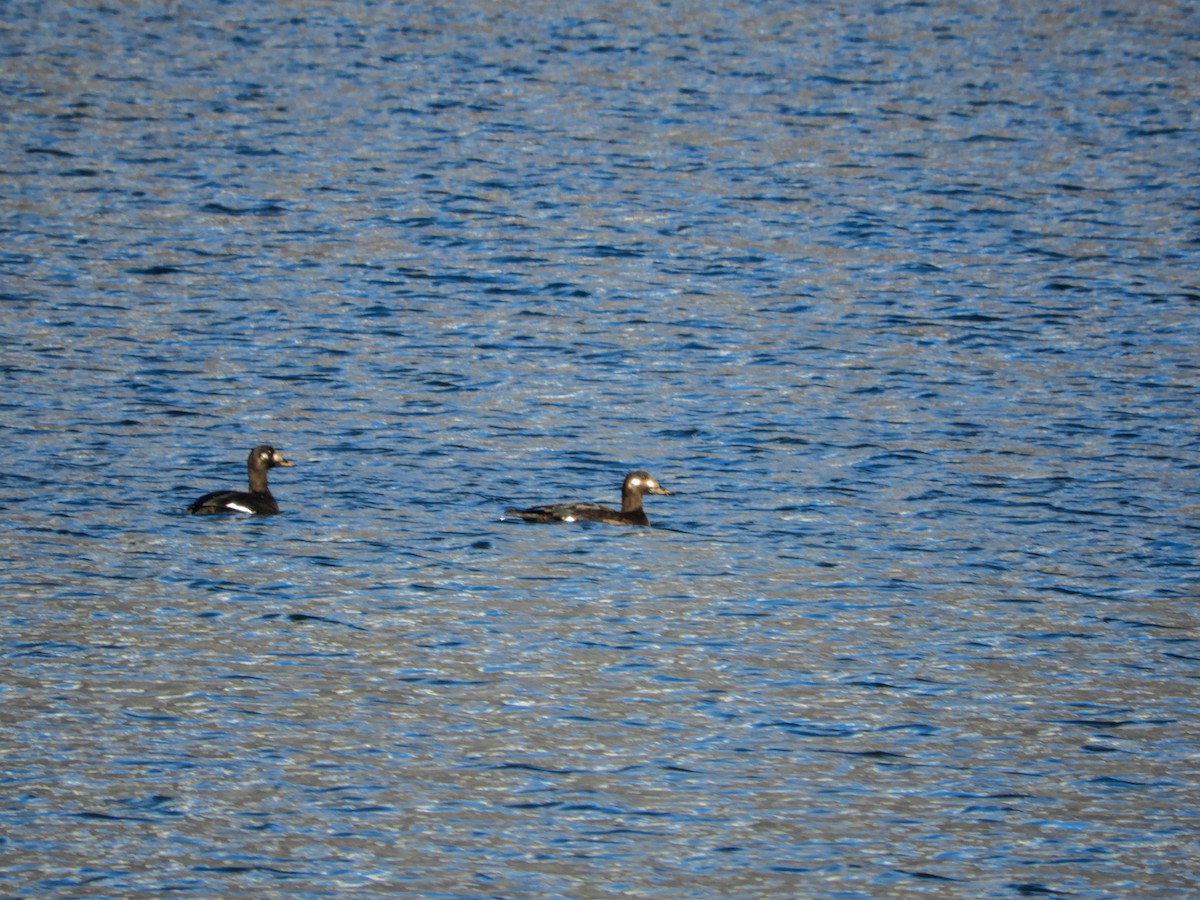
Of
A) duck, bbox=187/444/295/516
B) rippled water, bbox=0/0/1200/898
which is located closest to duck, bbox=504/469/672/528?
rippled water, bbox=0/0/1200/898

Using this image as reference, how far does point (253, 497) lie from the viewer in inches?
569

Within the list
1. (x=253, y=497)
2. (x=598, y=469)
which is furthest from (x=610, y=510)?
(x=253, y=497)

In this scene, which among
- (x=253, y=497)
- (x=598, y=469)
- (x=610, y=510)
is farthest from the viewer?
(x=598, y=469)

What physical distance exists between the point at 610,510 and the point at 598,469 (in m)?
1.43

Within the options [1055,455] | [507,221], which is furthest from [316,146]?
[1055,455]

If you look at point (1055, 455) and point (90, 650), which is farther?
point (1055, 455)

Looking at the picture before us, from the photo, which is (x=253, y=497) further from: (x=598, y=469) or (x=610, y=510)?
(x=598, y=469)

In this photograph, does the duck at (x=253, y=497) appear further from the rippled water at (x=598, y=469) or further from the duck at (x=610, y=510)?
the duck at (x=610, y=510)

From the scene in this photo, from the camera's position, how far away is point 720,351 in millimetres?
19797

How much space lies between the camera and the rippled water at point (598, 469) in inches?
391

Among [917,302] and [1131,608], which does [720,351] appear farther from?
[1131,608]

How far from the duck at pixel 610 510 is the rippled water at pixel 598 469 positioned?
14 cm

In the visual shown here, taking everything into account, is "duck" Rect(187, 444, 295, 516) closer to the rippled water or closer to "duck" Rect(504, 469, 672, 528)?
the rippled water

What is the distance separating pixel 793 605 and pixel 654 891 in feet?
13.8
